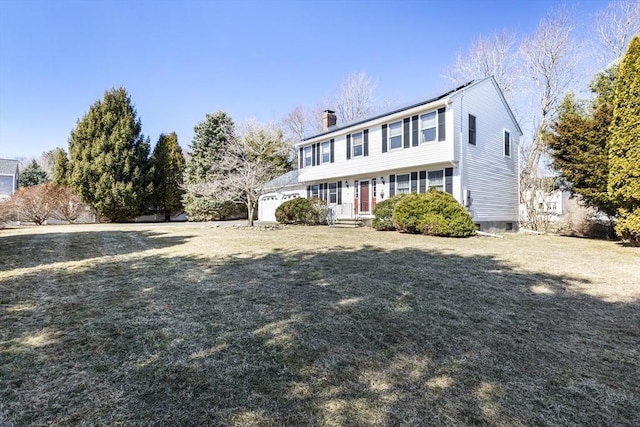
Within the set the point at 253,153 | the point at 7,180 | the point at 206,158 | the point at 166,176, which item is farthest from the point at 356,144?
the point at 7,180

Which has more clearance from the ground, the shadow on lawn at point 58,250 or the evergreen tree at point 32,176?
the evergreen tree at point 32,176

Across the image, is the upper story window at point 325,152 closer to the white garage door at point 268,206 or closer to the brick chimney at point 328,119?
the brick chimney at point 328,119

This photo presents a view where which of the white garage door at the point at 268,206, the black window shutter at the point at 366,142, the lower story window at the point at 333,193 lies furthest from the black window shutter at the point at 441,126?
the white garage door at the point at 268,206

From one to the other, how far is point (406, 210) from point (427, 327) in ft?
30.7

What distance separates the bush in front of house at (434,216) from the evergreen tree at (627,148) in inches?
164

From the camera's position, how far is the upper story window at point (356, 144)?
682 inches

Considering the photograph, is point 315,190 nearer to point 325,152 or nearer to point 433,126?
point 325,152

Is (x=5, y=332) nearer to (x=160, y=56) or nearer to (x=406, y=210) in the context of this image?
(x=406, y=210)

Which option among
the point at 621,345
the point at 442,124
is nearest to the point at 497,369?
the point at 621,345

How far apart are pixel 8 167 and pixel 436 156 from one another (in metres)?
38.2

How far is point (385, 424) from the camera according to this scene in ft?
6.03

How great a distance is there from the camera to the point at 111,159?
22609 mm

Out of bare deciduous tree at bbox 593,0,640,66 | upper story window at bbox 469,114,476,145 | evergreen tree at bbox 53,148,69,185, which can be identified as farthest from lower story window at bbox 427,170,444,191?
evergreen tree at bbox 53,148,69,185

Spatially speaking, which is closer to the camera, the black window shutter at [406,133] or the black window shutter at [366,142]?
the black window shutter at [406,133]
